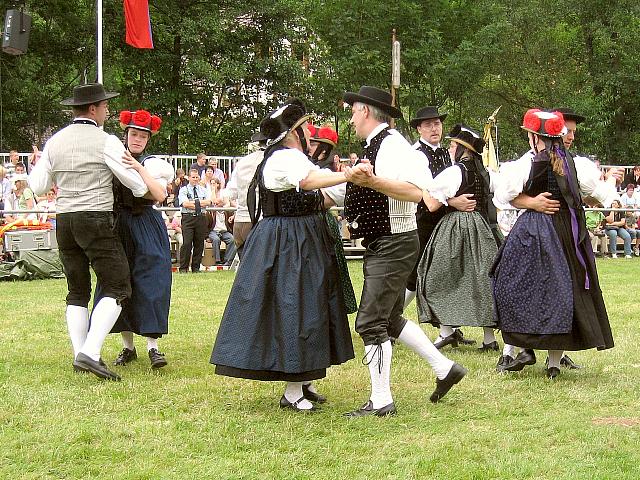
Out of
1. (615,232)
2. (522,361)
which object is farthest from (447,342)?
(615,232)

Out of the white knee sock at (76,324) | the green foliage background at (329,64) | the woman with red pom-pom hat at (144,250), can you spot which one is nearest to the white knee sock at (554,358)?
the woman with red pom-pom hat at (144,250)

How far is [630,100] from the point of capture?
1037 inches

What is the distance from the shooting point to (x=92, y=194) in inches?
246

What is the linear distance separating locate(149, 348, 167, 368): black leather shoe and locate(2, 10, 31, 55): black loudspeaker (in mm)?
9355

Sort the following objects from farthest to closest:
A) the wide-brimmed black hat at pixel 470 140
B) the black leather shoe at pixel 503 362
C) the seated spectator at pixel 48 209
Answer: the seated spectator at pixel 48 209
the wide-brimmed black hat at pixel 470 140
the black leather shoe at pixel 503 362

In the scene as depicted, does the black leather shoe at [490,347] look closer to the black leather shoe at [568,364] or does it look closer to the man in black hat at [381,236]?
the black leather shoe at [568,364]

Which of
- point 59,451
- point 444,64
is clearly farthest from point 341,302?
point 444,64

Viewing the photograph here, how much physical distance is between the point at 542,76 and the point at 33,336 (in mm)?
21079

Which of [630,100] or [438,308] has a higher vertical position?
[630,100]

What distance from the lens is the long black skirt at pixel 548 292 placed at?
6.19 meters

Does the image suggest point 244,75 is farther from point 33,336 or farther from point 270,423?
point 270,423

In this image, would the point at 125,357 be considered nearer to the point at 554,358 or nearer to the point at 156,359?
the point at 156,359

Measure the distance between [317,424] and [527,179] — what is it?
2245 millimetres

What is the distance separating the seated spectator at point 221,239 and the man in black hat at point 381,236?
9378 mm
